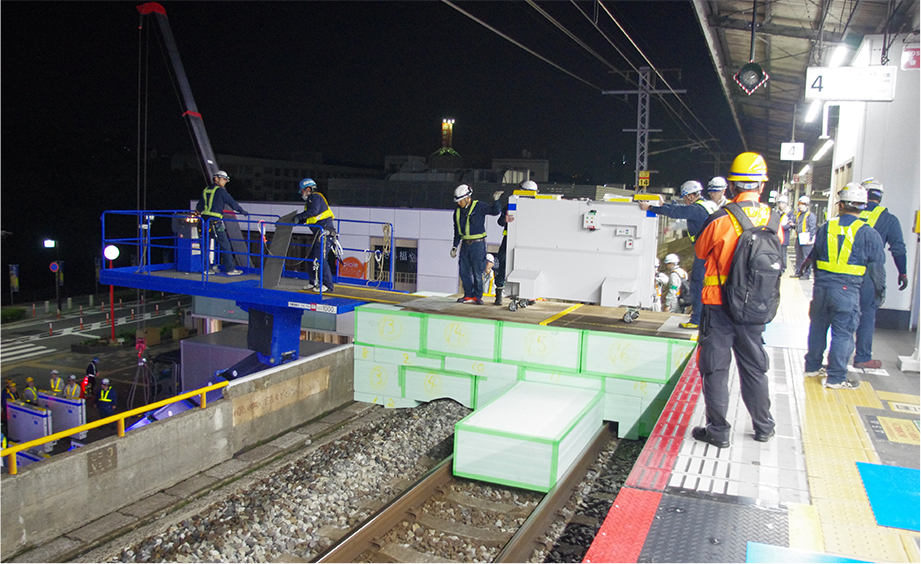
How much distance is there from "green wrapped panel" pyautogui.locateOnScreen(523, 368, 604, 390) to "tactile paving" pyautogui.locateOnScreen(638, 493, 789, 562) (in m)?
4.71

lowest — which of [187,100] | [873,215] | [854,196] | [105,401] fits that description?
[105,401]

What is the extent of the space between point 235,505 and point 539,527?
355 centimetres

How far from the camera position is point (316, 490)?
762 centimetres

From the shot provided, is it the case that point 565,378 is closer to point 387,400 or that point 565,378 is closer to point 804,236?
point 387,400

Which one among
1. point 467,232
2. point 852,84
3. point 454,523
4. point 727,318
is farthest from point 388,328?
point 852,84

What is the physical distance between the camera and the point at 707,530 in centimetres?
387

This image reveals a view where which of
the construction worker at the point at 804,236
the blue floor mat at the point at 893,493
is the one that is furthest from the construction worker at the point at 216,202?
the construction worker at the point at 804,236

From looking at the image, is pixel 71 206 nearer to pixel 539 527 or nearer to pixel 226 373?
pixel 226 373

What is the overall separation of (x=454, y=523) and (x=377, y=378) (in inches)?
169

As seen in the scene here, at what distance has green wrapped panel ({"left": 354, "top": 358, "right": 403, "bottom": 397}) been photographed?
10477 mm

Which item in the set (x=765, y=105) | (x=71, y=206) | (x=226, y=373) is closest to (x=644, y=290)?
(x=226, y=373)

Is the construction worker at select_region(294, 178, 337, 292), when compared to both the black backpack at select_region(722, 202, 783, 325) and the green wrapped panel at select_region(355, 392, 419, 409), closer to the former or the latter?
the green wrapped panel at select_region(355, 392, 419, 409)

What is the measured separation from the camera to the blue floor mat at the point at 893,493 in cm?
402

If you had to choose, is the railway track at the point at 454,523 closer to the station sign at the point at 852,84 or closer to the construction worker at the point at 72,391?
the station sign at the point at 852,84
